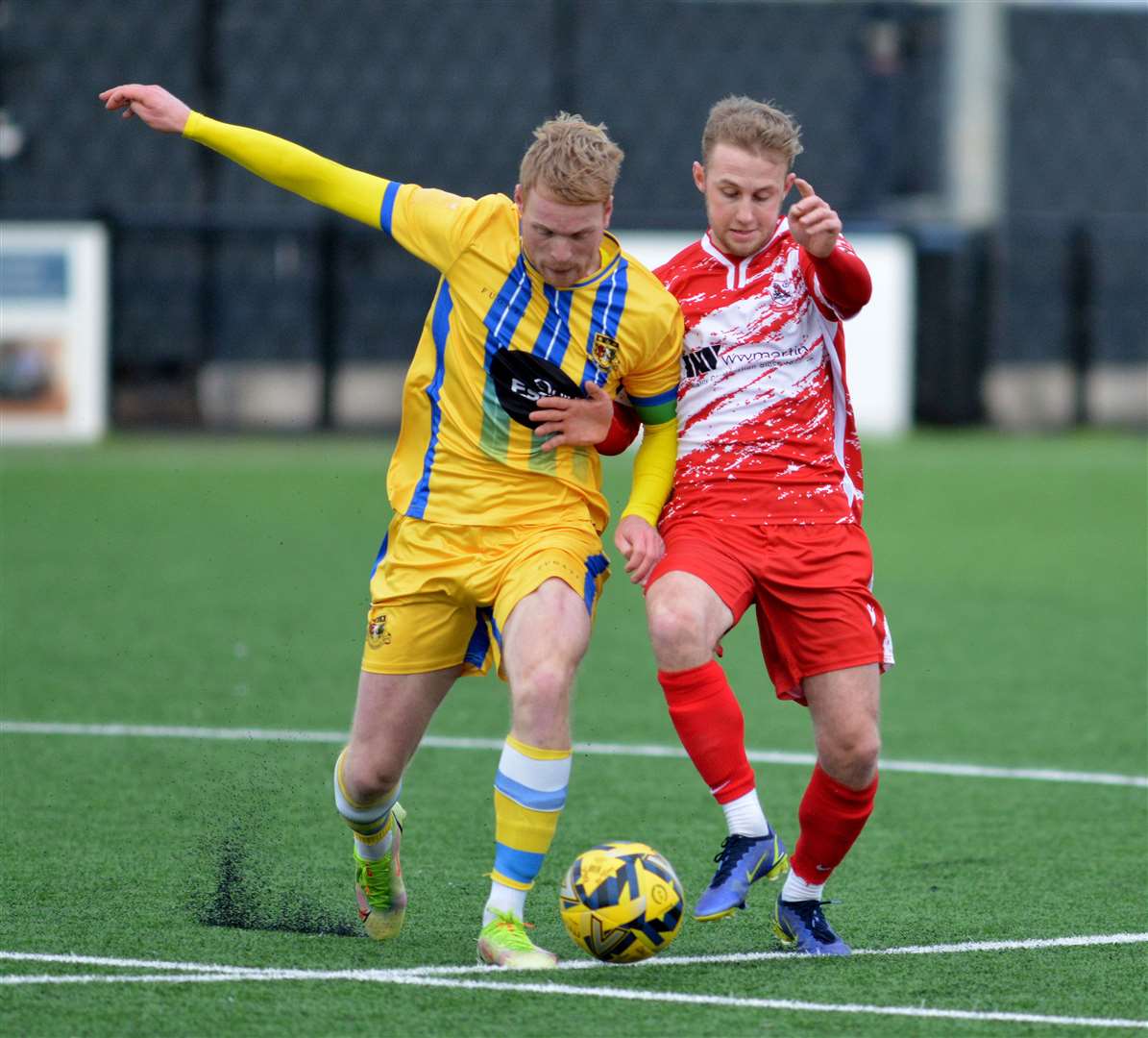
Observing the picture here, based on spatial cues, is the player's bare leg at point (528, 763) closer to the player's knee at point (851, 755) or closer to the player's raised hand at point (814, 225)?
the player's knee at point (851, 755)

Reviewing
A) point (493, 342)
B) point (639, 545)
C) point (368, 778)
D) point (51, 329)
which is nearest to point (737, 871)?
point (639, 545)

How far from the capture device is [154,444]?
59.7 ft

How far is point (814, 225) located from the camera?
464cm

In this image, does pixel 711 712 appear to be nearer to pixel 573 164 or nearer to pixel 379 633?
pixel 379 633

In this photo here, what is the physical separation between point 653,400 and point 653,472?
0.17 metres

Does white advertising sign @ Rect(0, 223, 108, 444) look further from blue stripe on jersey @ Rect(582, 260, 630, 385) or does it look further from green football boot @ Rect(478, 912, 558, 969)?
green football boot @ Rect(478, 912, 558, 969)

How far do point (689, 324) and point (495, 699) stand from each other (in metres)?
3.51

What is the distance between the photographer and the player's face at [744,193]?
189 inches

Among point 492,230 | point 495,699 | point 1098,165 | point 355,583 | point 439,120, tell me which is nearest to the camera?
point 492,230

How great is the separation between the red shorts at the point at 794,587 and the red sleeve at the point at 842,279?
52 cm

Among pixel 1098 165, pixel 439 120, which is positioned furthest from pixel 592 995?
pixel 1098 165

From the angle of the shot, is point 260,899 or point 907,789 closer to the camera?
point 260,899

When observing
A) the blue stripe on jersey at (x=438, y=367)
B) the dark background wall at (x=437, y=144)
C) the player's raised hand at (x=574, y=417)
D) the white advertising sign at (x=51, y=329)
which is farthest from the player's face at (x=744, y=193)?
the dark background wall at (x=437, y=144)

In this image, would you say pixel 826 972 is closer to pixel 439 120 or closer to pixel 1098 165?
pixel 439 120
